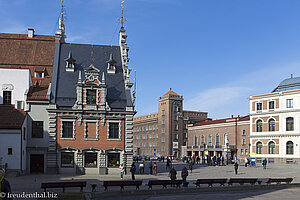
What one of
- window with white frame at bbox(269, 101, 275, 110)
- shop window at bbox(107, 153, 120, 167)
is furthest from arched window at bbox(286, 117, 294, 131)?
shop window at bbox(107, 153, 120, 167)

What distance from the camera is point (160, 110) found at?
12369cm

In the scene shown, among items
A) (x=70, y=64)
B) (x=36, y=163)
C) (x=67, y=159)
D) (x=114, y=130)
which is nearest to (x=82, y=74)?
(x=70, y=64)

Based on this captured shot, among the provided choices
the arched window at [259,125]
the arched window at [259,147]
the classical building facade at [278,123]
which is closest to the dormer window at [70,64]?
the classical building facade at [278,123]

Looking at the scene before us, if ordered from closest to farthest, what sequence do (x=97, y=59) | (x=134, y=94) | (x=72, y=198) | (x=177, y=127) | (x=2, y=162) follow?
(x=72, y=198)
(x=2, y=162)
(x=134, y=94)
(x=97, y=59)
(x=177, y=127)

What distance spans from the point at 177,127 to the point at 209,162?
184ft

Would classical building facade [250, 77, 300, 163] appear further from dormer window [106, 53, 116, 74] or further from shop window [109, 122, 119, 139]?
shop window [109, 122, 119, 139]

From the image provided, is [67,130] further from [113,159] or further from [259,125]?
[259,125]

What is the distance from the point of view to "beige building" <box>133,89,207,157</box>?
11669 centimetres

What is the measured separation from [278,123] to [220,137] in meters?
23.0

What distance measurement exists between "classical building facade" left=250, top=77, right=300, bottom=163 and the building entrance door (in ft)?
149

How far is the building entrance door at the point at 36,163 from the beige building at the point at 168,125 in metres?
71.7

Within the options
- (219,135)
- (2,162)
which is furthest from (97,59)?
(219,135)

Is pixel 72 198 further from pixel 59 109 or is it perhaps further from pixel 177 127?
pixel 177 127

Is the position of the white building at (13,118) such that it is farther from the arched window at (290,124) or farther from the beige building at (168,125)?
the beige building at (168,125)
